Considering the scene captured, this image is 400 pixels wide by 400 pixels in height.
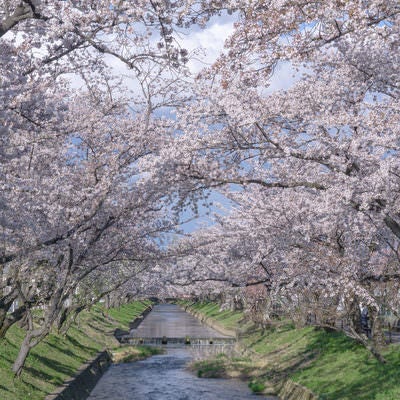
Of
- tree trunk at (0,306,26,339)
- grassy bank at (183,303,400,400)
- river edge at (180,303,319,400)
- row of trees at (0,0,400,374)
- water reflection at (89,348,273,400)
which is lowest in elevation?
water reflection at (89,348,273,400)

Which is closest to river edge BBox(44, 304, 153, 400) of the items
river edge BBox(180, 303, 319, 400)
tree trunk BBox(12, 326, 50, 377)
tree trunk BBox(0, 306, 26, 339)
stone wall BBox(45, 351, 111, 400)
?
stone wall BBox(45, 351, 111, 400)

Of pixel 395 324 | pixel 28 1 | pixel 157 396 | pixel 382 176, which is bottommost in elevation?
pixel 157 396

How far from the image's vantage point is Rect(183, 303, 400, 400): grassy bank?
770 inches

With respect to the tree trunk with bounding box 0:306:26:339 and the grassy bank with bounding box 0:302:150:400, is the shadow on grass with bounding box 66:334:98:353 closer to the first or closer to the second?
the grassy bank with bounding box 0:302:150:400

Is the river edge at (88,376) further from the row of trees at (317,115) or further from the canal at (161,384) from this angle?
the row of trees at (317,115)

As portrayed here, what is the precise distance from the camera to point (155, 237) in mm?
19859

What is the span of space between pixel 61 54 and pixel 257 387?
68.5ft

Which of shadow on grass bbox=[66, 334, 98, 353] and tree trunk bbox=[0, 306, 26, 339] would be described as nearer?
tree trunk bbox=[0, 306, 26, 339]

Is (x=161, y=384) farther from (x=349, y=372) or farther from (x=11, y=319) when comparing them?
(x=11, y=319)

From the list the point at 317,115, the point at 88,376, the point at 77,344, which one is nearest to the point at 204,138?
the point at 317,115

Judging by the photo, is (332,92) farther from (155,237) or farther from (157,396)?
(157,396)

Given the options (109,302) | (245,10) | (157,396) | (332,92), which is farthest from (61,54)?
(109,302)

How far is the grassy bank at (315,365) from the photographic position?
19.6 metres

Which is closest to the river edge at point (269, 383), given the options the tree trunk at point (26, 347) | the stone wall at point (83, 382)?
the stone wall at point (83, 382)
